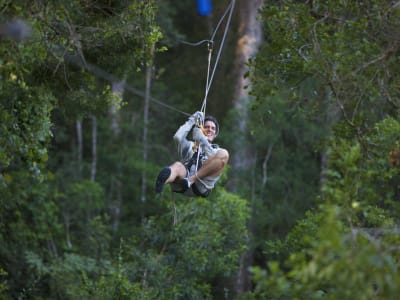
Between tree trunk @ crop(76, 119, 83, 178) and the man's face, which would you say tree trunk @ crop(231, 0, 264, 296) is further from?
the man's face

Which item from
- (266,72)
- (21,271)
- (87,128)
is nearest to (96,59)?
(266,72)

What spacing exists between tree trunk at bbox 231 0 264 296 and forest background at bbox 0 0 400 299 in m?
0.04

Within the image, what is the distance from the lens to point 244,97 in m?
17.7

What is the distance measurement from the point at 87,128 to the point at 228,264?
756 cm

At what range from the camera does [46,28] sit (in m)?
8.87

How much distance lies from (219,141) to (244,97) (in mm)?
1071

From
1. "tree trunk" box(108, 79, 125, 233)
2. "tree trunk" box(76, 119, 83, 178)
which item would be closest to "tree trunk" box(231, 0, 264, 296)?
"tree trunk" box(108, 79, 125, 233)

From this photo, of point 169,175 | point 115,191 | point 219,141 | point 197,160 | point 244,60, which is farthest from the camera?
point 115,191

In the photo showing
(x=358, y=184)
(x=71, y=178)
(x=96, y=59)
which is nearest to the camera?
(x=358, y=184)

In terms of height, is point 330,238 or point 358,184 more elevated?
point 358,184

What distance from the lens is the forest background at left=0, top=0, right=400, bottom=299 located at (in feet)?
23.8

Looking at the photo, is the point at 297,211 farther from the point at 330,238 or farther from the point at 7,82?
the point at 330,238

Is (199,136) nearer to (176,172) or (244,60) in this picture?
(176,172)

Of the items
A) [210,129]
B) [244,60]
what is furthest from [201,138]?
[244,60]
